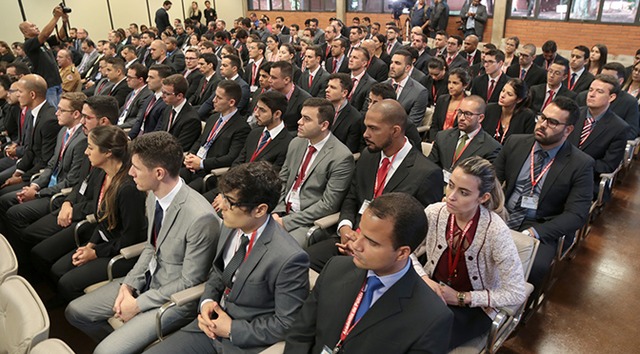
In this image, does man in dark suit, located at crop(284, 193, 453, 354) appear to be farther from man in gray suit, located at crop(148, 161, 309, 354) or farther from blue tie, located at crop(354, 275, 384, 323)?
man in gray suit, located at crop(148, 161, 309, 354)

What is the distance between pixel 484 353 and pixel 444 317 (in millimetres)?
742

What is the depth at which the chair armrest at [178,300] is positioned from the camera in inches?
83.3

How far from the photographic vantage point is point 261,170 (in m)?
2.05

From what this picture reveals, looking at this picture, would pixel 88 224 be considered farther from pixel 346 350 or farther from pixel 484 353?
pixel 484 353

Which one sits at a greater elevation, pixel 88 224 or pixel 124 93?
pixel 124 93

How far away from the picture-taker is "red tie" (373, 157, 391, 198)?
286 cm

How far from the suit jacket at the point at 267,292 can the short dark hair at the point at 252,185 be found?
0.45 ft

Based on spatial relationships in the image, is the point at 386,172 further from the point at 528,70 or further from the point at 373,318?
the point at 528,70

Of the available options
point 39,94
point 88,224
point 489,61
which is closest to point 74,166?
point 88,224

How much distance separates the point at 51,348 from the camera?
60.7 inches

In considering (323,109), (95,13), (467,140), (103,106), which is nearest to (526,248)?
(467,140)

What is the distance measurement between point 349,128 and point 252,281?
2.60 m

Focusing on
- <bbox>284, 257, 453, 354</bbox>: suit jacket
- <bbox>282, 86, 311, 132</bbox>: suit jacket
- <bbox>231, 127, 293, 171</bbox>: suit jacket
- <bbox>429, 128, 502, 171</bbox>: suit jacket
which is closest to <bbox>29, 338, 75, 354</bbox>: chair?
<bbox>284, 257, 453, 354</bbox>: suit jacket

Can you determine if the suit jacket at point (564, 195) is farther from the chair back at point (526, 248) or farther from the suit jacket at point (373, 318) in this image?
the suit jacket at point (373, 318)
